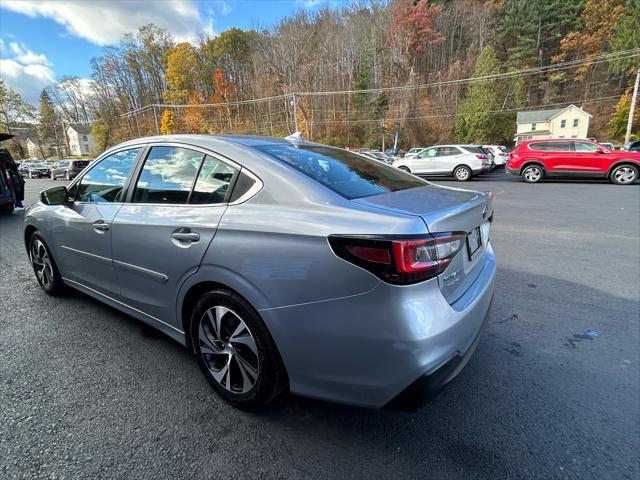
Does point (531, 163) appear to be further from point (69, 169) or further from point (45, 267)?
point (69, 169)

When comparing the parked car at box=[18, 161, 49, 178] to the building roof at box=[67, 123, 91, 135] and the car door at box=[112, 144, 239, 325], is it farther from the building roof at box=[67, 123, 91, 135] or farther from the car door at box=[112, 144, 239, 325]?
the building roof at box=[67, 123, 91, 135]

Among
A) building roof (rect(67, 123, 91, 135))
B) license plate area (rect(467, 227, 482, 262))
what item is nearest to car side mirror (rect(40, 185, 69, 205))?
license plate area (rect(467, 227, 482, 262))

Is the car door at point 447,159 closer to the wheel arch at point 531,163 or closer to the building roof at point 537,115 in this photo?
the wheel arch at point 531,163

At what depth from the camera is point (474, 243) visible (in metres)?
2.01

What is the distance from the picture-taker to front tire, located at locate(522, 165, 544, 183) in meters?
14.1

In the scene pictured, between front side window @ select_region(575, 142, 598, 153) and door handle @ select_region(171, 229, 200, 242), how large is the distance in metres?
16.1

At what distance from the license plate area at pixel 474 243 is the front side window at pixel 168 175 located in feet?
5.58

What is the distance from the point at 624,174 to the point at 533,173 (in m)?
2.87

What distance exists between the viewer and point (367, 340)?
1.54 metres

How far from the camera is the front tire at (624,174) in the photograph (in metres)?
12.6

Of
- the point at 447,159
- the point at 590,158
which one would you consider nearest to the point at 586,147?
the point at 590,158

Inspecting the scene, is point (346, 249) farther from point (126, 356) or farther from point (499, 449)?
point (126, 356)

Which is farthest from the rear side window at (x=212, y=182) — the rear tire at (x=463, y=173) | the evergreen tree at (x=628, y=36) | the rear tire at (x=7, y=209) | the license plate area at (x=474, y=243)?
the evergreen tree at (x=628, y=36)

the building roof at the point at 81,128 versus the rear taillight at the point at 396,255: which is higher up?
the building roof at the point at 81,128
